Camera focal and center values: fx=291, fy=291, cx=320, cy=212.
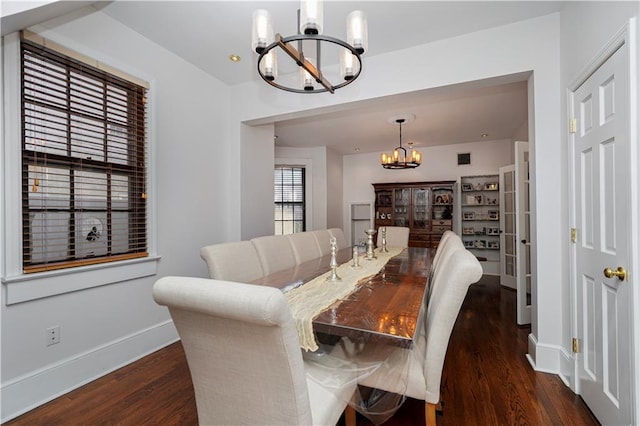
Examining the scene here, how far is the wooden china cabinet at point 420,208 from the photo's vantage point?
5617 mm

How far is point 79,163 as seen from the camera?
205cm

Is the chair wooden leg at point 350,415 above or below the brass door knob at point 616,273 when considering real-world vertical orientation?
below

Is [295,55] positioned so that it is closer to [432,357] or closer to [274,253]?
[274,253]

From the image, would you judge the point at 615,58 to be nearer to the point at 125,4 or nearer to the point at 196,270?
the point at 125,4

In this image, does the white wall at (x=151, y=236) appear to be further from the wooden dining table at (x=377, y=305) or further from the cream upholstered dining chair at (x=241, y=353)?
the cream upholstered dining chair at (x=241, y=353)

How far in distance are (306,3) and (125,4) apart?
5.11 ft

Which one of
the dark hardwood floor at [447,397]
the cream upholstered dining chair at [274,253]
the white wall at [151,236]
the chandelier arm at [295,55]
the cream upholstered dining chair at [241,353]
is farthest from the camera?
the cream upholstered dining chair at [274,253]

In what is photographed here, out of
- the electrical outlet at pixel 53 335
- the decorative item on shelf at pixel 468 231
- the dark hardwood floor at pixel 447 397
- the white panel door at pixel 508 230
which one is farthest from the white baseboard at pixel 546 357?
the decorative item on shelf at pixel 468 231

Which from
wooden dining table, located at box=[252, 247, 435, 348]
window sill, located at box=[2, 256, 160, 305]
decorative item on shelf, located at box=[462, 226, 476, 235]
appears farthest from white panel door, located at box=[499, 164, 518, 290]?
window sill, located at box=[2, 256, 160, 305]

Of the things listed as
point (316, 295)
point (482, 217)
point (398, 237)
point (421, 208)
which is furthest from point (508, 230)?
point (316, 295)

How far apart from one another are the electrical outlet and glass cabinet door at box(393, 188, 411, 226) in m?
5.26

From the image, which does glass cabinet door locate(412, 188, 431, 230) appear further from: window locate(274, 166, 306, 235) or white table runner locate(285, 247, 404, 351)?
white table runner locate(285, 247, 404, 351)

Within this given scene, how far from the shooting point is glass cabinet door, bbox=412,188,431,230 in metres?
5.73

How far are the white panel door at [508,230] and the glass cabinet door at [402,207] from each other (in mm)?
1723
